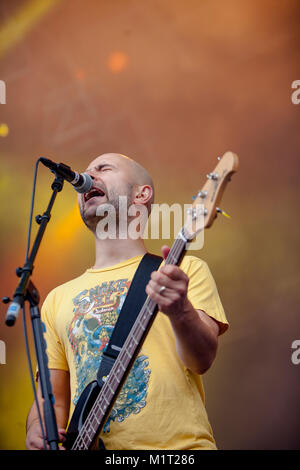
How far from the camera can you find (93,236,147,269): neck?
2.22m

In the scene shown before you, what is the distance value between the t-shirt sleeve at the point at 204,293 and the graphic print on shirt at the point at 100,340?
25cm

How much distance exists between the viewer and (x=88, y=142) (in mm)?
3580

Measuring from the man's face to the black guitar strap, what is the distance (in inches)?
13.0

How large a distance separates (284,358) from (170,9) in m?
2.48

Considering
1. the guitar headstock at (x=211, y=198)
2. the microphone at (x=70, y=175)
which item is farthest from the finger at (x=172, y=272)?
the microphone at (x=70, y=175)

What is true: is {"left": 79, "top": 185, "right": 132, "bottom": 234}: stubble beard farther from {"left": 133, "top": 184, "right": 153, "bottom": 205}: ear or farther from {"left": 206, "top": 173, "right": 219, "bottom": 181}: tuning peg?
{"left": 206, "top": 173, "right": 219, "bottom": 181}: tuning peg

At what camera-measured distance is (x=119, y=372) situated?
1662 millimetres

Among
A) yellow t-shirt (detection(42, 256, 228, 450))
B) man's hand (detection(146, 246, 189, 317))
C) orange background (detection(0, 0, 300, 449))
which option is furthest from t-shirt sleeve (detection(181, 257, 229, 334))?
orange background (detection(0, 0, 300, 449))

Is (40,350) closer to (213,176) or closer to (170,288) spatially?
(170,288)

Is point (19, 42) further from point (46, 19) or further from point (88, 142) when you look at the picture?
point (88, 142)

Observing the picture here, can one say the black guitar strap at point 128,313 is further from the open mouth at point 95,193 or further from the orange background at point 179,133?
the orange background at point 179,133

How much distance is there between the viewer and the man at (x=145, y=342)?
1669mm

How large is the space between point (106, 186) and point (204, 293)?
27.8 inches

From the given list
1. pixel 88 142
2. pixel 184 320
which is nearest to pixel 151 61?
pixel 88 142
